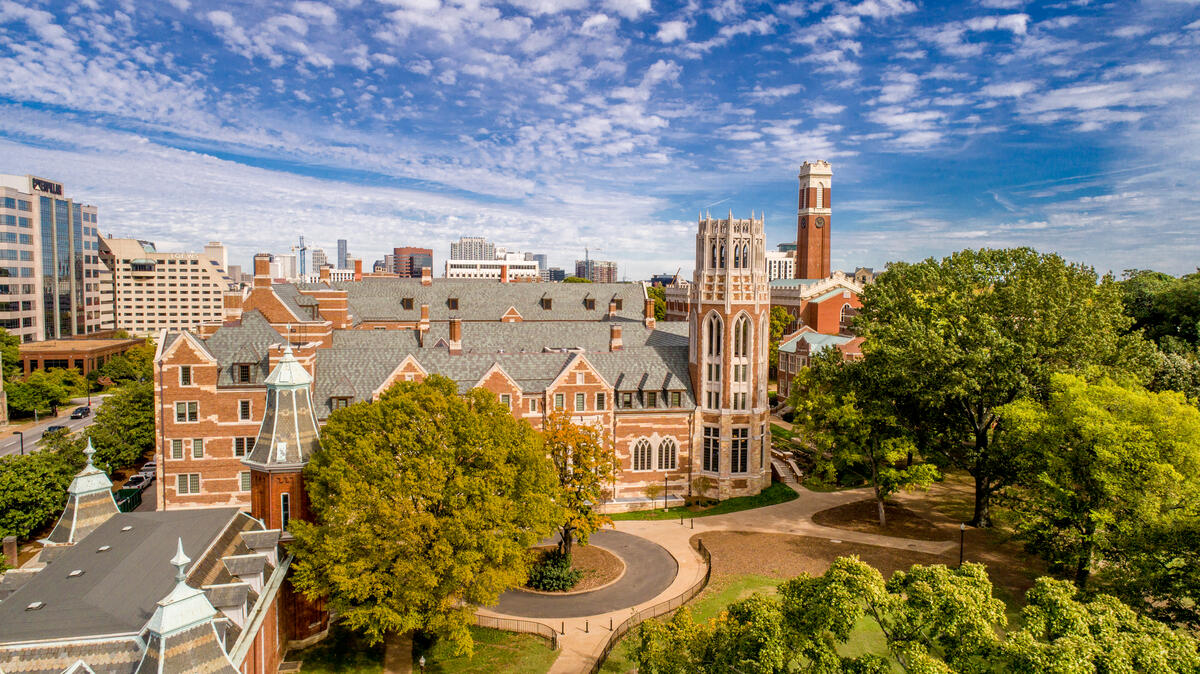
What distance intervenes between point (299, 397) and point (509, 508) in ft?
42.7

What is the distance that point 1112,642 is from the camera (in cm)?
1698

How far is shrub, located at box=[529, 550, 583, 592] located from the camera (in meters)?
41.6

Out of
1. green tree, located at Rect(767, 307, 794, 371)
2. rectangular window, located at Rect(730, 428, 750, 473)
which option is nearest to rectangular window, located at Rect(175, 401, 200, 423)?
rectangular window, located at Rect(730, 428, 750, 473)

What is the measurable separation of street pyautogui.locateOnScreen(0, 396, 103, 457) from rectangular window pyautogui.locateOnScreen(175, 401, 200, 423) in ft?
111

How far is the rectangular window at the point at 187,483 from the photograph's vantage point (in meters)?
50.1

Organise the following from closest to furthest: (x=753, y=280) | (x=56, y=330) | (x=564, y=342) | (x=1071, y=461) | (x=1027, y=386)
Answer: (x=1071, y=461) < (x=1027, y=386) < (x=753, y=280) < (x=564, y=342) < (x=56, y=330)

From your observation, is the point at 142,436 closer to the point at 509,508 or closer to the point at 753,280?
the point at 509,508

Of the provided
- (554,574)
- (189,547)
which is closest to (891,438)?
(554,574)

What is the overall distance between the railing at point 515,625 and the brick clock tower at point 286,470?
8.91 metres

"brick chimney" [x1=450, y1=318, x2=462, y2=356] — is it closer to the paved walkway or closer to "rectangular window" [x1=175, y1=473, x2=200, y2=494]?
the paved walkway

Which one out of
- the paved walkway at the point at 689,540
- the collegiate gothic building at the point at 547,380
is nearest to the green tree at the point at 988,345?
the paved walkway at the point at 689,540

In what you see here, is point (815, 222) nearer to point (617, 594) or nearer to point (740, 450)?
point (740, 450)

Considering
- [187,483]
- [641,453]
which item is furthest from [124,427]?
[641,453]

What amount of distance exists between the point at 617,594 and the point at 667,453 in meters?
18.4
